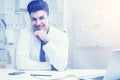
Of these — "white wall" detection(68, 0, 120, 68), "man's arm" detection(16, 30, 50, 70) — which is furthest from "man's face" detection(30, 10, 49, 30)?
"white wall" detection(68, 0, 120, 68)

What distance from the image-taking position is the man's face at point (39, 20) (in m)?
2.43

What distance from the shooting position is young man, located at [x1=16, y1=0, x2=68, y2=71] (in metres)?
2.40

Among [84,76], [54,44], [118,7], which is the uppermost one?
[118,7]

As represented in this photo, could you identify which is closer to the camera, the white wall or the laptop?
the laptop

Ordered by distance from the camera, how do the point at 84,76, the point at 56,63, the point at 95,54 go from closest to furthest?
1. the point at 84,76
2. the point at 56,63
3. the point at 95,54

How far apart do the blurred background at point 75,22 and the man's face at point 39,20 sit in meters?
0.07

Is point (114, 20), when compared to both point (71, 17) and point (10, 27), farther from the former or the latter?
point (10, 27)

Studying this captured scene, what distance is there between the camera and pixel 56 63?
94.0 inches

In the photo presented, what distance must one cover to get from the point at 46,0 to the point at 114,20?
0.65 meters

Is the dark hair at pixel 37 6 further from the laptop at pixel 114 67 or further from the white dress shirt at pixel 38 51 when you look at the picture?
the laptop at pixel 114 67

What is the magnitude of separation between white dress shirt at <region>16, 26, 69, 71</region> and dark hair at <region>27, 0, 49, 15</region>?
0.60 ft

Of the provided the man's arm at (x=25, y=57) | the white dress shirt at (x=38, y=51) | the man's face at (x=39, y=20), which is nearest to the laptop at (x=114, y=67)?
the white dress shirt at (x=38, y=51)

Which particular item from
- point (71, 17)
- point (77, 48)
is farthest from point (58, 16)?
point (77, 48)

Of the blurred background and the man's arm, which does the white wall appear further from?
the man's arm
